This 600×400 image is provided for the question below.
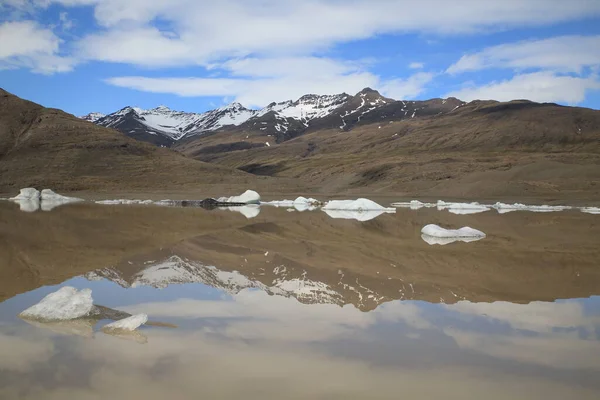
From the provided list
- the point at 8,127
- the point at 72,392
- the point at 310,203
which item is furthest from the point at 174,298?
the point at 8,127

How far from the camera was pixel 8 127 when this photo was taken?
96.1 meters

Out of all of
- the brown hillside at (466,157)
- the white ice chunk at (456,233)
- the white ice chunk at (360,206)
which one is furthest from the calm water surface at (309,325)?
the brown hillside at (466,157)

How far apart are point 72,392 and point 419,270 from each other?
27.6 ft

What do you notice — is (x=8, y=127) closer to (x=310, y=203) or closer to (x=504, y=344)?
(x=310, y=203)

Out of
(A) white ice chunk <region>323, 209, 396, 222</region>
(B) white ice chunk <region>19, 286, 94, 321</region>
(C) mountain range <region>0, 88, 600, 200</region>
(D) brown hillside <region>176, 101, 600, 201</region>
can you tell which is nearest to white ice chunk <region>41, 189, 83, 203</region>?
(C) mountain range <region>0, 88, 600, 200</region>

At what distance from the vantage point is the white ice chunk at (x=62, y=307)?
22.3 feet

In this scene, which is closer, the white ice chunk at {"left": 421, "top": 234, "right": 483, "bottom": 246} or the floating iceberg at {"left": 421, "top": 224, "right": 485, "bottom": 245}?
the white ice chunk at {"left": 421, "top": 234, "right": 483, "bottom": 246}

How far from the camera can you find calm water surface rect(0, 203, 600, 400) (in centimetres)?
479

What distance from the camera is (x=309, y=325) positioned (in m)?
6.79

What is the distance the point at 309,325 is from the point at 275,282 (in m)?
3.32

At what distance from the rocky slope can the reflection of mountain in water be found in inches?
2791

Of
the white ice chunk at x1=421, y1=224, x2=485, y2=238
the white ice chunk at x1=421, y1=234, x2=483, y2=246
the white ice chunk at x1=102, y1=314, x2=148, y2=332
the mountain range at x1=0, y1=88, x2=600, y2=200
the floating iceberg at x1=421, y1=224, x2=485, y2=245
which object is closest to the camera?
the white ice chunk at x1=102, y1=314, x2=148, y2=332

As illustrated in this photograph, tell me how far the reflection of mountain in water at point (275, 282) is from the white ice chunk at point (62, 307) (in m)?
2.34

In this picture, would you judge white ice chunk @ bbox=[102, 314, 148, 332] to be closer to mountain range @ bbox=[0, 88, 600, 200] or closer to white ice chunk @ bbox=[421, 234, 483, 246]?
white ice chunk @ bbox=[421, 234, 483, 246]
